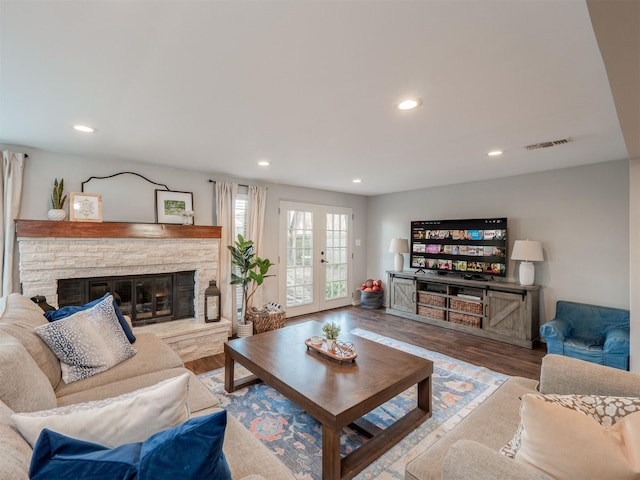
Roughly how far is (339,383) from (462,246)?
11.7 feet

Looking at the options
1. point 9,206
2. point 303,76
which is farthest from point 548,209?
point 9,206

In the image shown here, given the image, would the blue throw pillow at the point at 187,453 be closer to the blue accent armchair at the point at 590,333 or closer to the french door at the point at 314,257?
the blue accent armchair at the point at 590,333

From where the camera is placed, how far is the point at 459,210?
15.9 feet

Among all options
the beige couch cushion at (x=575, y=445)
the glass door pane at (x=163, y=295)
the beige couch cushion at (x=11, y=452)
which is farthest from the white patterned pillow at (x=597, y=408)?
the glass door pane at (x=163, y=295)

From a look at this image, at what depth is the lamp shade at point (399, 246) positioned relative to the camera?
536 cm

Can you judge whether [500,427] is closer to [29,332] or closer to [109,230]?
[29,332]

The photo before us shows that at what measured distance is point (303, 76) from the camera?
5.42ft

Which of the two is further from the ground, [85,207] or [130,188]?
[130,188]

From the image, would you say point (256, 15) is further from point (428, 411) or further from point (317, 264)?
point (317, 264)

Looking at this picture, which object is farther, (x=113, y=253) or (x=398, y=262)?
(x=398, y=262)

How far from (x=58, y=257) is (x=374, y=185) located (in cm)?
423

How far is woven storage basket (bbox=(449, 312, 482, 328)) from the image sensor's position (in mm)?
4270

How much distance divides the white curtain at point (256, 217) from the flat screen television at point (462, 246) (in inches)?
106

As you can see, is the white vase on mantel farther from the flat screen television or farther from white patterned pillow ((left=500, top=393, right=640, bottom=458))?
the flat screen television
